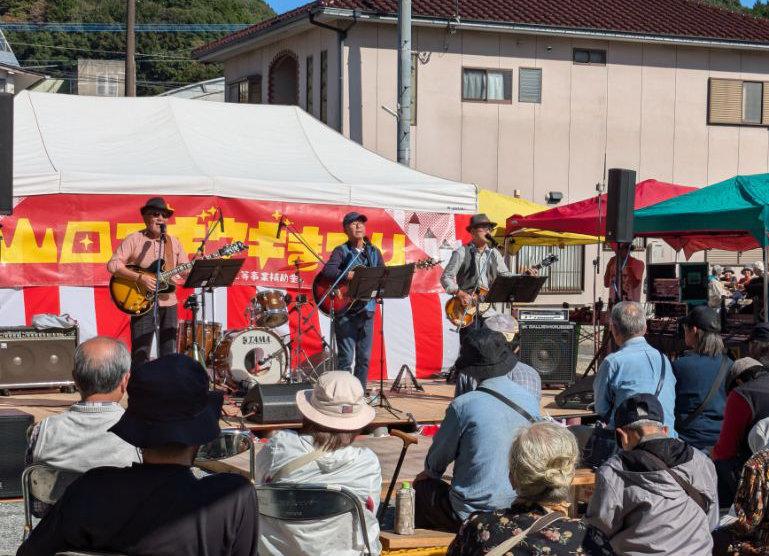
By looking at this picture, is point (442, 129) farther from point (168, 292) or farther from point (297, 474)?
point (297, 474)

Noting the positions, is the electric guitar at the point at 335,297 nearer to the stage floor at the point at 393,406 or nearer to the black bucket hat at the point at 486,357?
the stage floor at the point at 393,406

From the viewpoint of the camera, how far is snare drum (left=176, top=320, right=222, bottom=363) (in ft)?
34.5

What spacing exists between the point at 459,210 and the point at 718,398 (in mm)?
5889

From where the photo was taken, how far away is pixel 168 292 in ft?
31.2

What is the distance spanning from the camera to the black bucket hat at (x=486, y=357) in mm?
5207

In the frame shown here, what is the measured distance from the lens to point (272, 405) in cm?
872

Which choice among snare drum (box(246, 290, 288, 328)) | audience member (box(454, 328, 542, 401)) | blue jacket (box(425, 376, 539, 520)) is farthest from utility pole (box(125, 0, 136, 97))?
blue jacket (box(425, 376, 539, 520))

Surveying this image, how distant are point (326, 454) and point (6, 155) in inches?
179

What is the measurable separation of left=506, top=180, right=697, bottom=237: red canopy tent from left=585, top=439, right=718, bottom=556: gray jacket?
32.6 ft

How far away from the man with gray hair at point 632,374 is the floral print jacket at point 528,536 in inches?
110

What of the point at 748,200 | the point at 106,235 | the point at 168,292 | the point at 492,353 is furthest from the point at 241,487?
the point at 748,200

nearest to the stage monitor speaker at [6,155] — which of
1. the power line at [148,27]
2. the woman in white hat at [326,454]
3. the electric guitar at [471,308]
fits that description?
the woman in white hat at [326,454]

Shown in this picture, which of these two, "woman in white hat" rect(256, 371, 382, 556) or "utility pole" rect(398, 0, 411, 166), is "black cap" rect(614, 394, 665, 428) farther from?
"utility pole" rect(398, 0, 411, 166)

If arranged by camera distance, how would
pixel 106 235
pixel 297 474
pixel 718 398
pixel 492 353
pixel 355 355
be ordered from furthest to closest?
pixel 106 235 → pixel 355 355 → pixel 718 398 → pixel 492 353 → pixel 297 474
